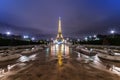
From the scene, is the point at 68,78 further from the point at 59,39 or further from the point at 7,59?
the point at 59,39

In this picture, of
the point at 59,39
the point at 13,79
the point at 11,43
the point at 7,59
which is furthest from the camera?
the point at 59,39

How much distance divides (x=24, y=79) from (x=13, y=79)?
81 centimetres

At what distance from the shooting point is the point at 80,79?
10578 mm

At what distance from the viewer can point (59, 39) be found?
152 meters

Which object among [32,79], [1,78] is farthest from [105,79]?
[1,78]

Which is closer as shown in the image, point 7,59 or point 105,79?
point 105,79

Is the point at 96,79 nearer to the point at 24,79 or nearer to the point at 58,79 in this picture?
the point at 58,79

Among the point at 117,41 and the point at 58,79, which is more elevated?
the point at 117,41

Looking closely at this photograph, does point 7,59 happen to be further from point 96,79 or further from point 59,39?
point 59,39

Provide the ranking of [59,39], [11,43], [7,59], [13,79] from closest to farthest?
[13,79] < [7,59] < [11,43] < [59,39]

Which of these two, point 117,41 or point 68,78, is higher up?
point 117,41

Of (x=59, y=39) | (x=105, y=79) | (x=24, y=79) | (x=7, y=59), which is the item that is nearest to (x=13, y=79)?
(x=24, y=79)

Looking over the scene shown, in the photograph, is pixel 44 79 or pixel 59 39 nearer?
pixel 44 79

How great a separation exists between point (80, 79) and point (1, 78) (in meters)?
6.00
